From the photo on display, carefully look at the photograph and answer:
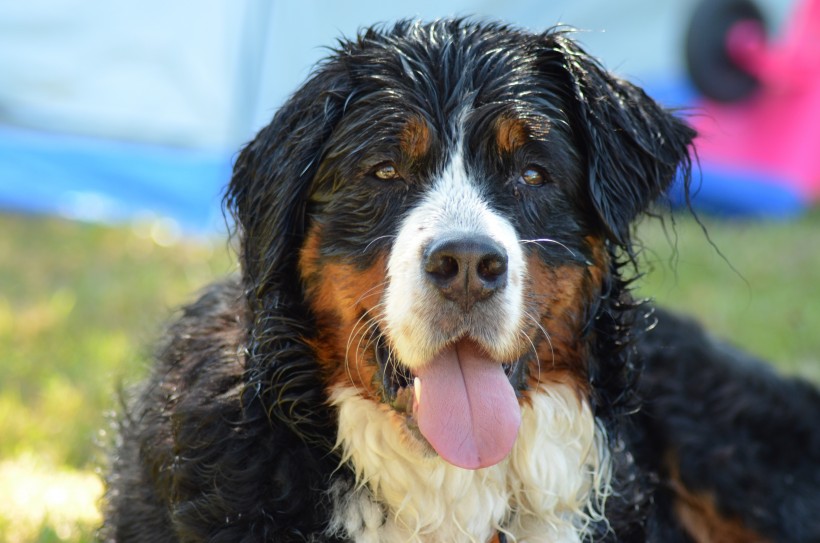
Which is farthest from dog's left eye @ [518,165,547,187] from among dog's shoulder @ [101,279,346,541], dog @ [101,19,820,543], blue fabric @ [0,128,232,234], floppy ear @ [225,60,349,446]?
blue fabric @ [0,128,232,234]

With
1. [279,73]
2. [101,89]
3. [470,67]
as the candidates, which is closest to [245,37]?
[279,73]

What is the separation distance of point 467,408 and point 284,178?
30.3 inches

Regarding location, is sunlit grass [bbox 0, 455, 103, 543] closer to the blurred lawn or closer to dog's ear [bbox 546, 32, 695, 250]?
the blurred lawn

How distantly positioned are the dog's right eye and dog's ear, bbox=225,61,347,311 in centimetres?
17

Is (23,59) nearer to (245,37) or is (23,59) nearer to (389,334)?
(245,37)

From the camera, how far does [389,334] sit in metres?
2.61

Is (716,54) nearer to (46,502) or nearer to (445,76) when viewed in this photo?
(445,76)

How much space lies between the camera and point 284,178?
9.16 ft

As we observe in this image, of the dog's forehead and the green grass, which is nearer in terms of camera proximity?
the dog's forehead

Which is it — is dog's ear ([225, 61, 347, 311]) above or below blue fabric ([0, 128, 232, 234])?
above

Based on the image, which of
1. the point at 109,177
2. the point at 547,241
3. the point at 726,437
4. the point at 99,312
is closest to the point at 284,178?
the point at 547,241

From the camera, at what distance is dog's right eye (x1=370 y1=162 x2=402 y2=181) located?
2.76 meters

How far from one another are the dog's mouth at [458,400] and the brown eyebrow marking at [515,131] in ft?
1.72

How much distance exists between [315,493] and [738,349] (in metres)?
2.15
